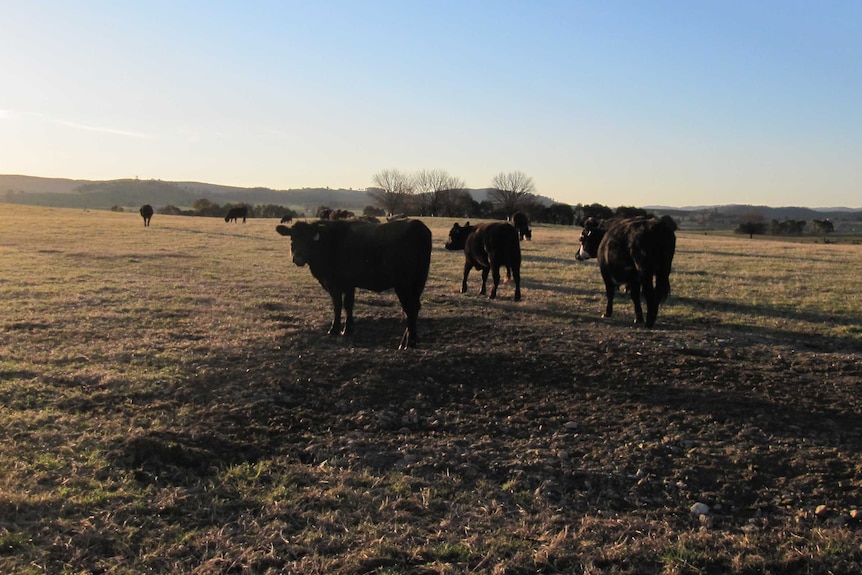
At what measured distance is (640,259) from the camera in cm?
990

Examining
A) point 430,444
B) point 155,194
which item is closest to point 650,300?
point 430,444

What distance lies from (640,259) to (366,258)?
4.47m

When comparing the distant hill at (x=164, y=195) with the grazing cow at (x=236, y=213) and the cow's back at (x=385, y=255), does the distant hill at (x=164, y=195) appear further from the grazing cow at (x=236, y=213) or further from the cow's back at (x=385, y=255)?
the cow's back at (x=385, y=255)

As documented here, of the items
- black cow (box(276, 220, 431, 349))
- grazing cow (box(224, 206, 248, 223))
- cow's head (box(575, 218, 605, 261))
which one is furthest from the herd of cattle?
grazing cow (box(224, 206, 248, 223))

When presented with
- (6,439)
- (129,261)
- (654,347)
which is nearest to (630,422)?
(654,347)

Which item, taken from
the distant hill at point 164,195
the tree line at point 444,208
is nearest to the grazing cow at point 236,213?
the tree line at point 444,208

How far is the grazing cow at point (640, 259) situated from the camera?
385 inches

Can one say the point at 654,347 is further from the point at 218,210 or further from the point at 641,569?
the point at 218,210

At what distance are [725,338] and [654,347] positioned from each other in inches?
59.8

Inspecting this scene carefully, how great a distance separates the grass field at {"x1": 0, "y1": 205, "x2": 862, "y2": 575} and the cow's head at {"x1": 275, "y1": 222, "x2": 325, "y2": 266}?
117 centimetres

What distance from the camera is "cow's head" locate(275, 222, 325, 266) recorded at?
32.0ft

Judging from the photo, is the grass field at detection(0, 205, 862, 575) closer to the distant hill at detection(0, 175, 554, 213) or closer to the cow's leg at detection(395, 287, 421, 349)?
the cow's leg at detection(395, 287, 421, 349)

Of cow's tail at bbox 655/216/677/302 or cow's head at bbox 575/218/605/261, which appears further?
cow's head at bbox 575/218/605/261

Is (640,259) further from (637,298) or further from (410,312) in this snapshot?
(410,312)
